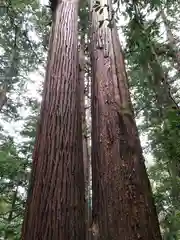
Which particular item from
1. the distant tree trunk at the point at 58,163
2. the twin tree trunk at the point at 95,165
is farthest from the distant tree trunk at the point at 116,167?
the distant tree trunk at the point at 58,163

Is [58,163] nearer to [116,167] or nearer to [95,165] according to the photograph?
[95,165]

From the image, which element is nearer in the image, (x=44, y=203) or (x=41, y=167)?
(x=44, y=203)

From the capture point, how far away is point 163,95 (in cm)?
612

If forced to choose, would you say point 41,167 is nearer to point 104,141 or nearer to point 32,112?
point 104,141

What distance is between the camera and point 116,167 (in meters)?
1.83

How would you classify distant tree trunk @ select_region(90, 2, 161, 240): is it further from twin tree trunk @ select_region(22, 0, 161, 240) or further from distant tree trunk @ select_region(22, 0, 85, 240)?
distant tree trunk @ select_region(22, 0, 85, 240)

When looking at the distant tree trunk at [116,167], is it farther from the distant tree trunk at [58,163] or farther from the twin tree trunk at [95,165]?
the distant tree trunk at [58,163]

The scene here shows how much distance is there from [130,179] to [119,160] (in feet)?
0.55

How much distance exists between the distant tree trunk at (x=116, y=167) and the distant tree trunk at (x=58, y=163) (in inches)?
5.6

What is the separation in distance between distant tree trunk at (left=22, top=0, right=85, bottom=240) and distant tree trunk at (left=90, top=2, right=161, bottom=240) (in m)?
0.14

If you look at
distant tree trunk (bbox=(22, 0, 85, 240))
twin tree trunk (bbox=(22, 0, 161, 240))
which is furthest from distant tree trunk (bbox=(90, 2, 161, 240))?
distant tree trunk (bbox=(22, 0, 85, 240))

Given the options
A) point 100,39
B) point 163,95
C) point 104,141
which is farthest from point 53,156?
point 163,95

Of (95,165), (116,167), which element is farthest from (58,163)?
(116,167)

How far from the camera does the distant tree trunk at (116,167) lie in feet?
5.20
